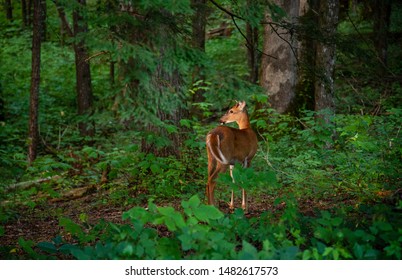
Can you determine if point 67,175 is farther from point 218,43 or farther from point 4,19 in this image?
point 4,19

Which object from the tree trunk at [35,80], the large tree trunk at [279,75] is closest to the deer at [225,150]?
the large tree trunk at [279,75]

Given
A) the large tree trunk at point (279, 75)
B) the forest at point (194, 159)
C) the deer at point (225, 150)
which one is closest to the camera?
the forest at point (194, 159)

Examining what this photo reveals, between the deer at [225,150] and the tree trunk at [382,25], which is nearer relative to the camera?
the deer at [225,150]

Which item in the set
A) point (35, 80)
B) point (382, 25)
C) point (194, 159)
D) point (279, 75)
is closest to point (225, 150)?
point (194, 159)

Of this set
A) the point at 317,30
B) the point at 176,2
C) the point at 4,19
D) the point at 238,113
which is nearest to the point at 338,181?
the point at 238,113

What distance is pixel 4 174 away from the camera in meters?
6.26

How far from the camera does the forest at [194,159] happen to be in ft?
15.2

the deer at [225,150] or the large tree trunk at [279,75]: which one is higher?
the large tree trunk at [279,75]

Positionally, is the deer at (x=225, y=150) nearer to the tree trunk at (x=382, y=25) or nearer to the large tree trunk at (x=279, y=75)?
the large tree trunk at (x=279, y=75)

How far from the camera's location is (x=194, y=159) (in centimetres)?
958

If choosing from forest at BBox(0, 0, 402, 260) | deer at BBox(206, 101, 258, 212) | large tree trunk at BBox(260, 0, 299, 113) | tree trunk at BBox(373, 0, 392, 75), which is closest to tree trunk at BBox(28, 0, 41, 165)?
forest at BBox(0, 0, 402, 260)

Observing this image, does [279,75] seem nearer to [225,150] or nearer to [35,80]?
[225,150]

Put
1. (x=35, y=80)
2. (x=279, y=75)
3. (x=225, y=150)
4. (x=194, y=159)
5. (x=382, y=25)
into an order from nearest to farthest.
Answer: (x=225, y=150) < (x=194, y=159) < (x=279, y=75) < (x=35, y=80) < (x=382, y=25)

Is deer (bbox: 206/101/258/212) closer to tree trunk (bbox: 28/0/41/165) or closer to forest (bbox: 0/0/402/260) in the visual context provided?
forest (bbox: 0/0/402/260)
